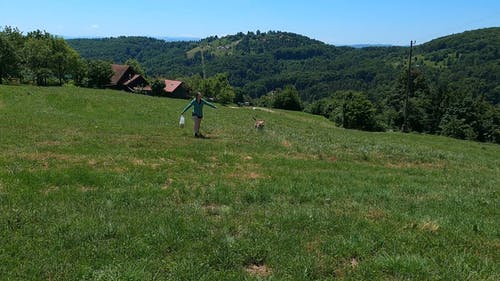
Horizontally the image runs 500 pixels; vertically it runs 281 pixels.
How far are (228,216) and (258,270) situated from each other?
254 centimetres

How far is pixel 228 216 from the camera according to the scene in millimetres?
9984

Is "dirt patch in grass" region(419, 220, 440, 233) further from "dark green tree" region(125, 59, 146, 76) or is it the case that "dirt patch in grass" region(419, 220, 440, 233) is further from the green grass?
"dark green tree" region(125, 59, 146, 76)

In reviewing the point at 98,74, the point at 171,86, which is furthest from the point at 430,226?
the point at 171,86

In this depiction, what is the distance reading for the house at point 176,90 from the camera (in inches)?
4422

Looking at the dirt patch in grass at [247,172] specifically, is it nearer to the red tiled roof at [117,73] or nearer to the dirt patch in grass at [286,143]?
the dirt patch in grass at [286,143]

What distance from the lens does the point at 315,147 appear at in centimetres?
2286

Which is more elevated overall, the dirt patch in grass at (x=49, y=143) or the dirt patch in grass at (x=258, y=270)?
the dirt patch in grass at (x=49, y=143)

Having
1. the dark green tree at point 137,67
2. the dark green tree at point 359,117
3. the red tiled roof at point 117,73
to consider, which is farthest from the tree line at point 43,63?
the dark green tree at point 359,117

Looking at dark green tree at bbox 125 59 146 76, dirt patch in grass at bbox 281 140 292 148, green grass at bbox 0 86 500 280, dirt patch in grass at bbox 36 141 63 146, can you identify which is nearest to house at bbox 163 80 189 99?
dark green tree at bbox 125 59 146 76

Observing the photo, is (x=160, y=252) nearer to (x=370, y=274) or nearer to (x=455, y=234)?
(x=370, y=274)

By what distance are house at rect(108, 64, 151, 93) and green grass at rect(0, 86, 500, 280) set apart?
87510mm

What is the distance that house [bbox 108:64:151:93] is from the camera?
340 feet

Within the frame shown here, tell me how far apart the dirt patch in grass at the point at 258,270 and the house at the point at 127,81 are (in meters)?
98.4

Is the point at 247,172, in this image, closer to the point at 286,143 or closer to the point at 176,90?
the point at 286,143
